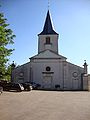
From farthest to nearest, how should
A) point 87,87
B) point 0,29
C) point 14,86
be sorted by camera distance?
point 87,87 → point 14,86 → point 0,29

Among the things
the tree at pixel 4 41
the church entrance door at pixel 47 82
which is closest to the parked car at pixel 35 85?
the church entrance door at pixel 47 82

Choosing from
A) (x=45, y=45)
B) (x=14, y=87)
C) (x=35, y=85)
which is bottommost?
(x=14, y=87)

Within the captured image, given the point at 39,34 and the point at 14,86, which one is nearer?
the point at 14,86

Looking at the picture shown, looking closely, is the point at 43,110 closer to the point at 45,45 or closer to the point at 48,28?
the point at 45,45

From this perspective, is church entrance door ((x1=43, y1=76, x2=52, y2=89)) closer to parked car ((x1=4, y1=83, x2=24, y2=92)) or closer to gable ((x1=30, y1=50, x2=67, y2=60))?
gable ((x1=30, y1=50, x2=67, y2=60))

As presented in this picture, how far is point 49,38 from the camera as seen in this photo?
50.3 meters

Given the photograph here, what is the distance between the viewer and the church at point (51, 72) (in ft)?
150

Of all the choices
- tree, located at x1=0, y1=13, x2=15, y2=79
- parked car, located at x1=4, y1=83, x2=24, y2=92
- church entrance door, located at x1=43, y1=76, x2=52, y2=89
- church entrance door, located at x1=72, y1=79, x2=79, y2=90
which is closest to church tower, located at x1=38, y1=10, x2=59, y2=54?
church entrance door, located at x1=43, y1=76, x2=52, y2=89

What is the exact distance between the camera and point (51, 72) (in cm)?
4638

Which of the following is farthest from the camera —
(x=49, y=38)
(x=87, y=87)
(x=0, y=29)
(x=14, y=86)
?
(x=49, y=38)

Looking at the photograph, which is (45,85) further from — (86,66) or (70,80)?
(86,66)

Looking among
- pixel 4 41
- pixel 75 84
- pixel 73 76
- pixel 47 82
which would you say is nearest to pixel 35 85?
pixel 47 82

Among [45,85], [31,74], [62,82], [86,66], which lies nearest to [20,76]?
[31,74]

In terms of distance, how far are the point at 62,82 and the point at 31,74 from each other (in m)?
6.49
